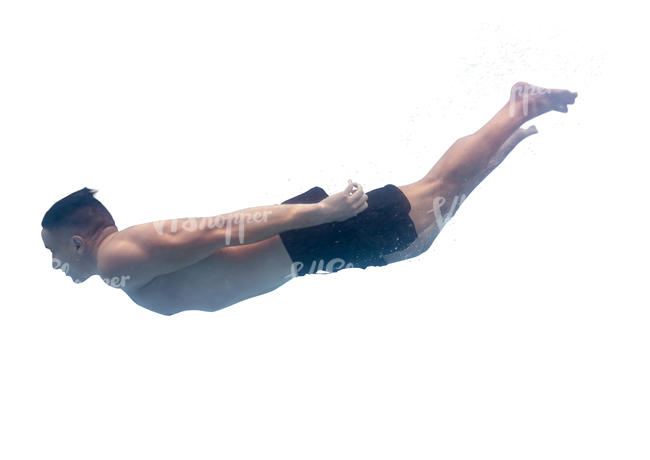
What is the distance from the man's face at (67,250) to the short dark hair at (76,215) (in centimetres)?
4

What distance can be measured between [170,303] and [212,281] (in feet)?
0.91

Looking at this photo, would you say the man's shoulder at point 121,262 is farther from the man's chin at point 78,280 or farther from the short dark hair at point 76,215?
the man's chin at point 78,280

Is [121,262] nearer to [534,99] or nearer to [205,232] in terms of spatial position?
[205,232]

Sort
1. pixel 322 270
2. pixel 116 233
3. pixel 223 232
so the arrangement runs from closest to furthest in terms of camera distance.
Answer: pixel 223 232, pixel 116 233, pixel 322 270

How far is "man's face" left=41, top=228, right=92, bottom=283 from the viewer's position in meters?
3.36

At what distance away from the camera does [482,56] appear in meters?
4.07

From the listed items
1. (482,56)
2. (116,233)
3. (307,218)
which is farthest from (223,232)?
(482,56)

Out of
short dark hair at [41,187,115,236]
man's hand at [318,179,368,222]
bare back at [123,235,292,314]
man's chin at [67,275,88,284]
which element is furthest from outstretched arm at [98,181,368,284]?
man's chin at [67,275,88,284]

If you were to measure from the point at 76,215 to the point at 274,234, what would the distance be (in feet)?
3.80

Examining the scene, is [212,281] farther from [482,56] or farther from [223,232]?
[482,56]

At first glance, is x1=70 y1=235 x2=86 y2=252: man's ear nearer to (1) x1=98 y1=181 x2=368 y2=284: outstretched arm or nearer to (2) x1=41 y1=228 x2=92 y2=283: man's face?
(2) x1=41 y1=228 x2=92 y2=283: man's face

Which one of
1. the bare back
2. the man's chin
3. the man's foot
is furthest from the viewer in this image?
the man's foot

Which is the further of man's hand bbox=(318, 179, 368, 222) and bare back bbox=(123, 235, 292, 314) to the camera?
bare back bbox=(123, 235, 292, 314)

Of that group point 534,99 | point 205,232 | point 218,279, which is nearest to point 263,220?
point 205,232
